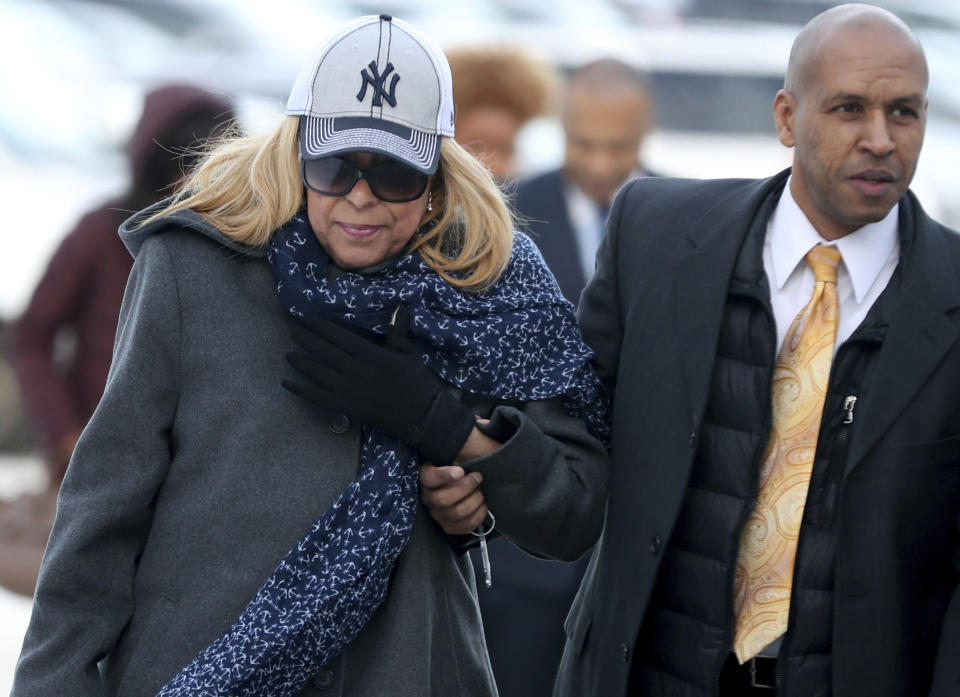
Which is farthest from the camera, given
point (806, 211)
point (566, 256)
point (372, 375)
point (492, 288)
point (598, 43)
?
point (598, 43)

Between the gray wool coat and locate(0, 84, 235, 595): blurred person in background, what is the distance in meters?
1.48

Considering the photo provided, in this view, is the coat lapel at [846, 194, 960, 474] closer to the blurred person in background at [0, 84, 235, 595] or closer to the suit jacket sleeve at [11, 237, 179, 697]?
the suit jacket sleeve at [11, 237, 179, 697]

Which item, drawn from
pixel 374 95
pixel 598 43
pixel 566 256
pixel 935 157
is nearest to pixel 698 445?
pixel 374 95

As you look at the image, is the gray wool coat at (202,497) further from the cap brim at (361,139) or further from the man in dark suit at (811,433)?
the man in dark suit at (811,433)

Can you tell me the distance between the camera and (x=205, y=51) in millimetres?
9750

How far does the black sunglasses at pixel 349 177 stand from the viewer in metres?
2.52

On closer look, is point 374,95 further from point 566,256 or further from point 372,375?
point 566,256

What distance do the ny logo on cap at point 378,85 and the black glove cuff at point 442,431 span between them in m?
0.48

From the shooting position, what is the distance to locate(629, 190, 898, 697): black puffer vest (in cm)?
276

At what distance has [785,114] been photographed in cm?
294

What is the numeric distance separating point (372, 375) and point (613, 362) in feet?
2.13

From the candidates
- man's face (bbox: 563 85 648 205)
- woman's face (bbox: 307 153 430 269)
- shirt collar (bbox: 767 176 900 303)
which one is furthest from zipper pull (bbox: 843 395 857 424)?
man's face (bbox: 563 85 648 205)

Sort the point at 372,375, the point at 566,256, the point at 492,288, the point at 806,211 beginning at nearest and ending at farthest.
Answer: the point at 372,375 < the point at 492,288 < the point at 806,211 < the point at 566,256

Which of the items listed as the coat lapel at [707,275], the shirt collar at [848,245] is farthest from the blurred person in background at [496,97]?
the shirt collar at [848,245]
